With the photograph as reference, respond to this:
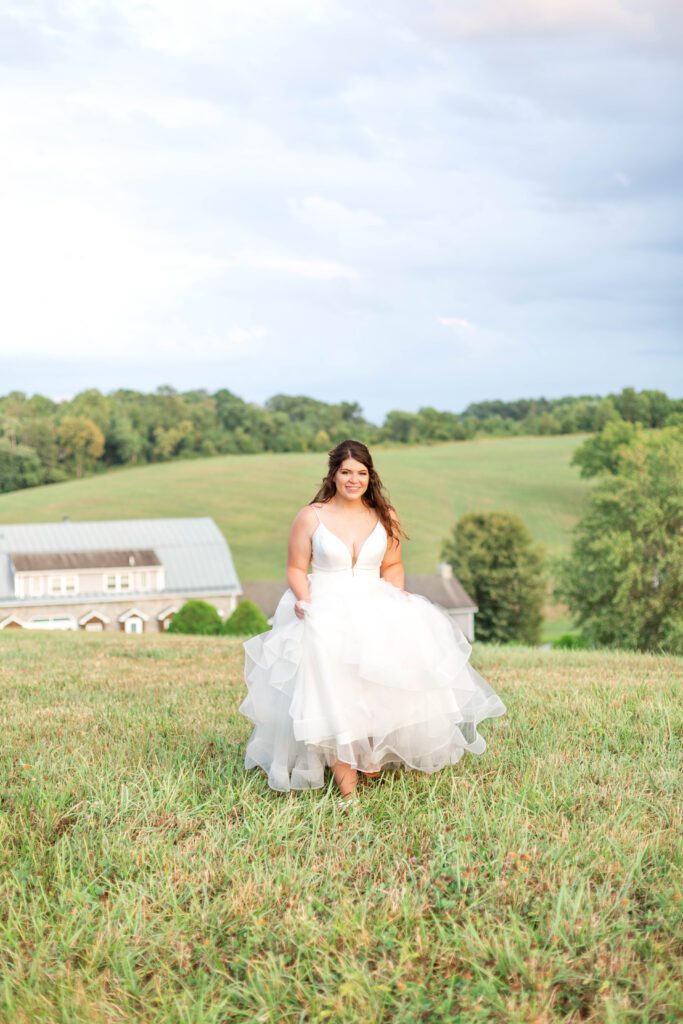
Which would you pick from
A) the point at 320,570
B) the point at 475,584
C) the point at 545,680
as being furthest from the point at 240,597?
the point at 320,570

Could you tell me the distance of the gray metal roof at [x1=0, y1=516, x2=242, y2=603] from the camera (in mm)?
60281

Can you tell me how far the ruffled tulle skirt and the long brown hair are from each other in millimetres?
467

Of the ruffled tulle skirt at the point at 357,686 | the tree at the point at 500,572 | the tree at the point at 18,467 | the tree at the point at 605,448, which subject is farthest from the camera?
the tree at the point at 18,467

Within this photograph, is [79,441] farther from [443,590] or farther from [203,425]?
[443,590]

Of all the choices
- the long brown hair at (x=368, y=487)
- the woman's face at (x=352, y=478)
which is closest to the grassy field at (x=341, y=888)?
the long brown hair at (x=368, y=487)

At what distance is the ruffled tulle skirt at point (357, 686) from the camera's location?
536cm

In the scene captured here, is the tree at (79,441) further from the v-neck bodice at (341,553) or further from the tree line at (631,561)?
the v-neck bodice at (341,553)

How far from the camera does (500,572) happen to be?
69.4m

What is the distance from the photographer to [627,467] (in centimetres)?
4747

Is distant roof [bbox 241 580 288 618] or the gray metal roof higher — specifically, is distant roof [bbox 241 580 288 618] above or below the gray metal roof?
below

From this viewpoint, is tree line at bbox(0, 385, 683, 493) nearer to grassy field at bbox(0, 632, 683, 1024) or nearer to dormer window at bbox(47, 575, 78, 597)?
dormer window at bbox(47, 575, 78, 597)

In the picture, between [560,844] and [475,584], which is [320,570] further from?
[475,584]

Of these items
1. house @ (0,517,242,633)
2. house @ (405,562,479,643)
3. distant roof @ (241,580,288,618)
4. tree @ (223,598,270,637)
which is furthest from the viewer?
house @ (405,562,479,643)

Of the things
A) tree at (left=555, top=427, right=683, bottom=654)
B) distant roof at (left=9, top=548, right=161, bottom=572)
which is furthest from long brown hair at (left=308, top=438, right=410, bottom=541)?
distant roof at (left=9, top=548, right=161, bottom=572)
